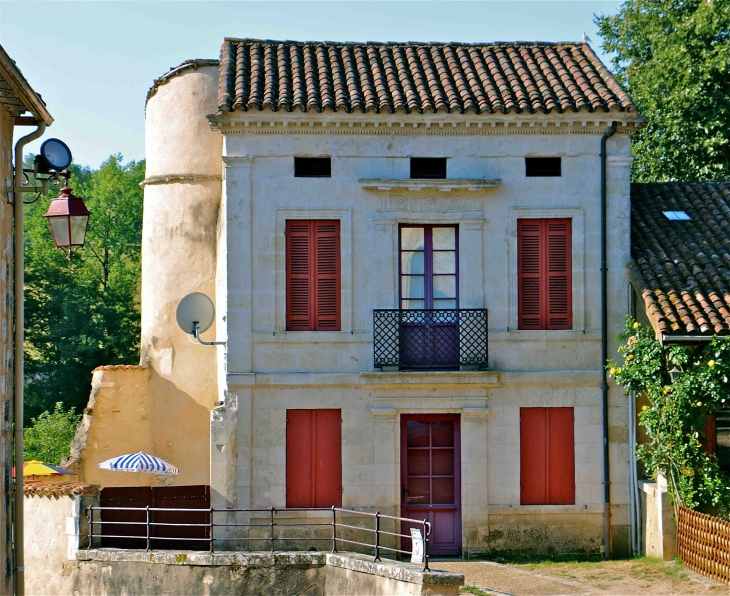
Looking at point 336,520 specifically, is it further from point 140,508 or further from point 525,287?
point 525,287

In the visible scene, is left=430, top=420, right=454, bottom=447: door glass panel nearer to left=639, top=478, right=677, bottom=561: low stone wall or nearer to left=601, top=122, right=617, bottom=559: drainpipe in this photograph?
left=601, top=122, right=617, bottom=559: drainpipe

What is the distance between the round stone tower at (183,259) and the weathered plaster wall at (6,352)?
9.08 metres

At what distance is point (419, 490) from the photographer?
18.6 metres

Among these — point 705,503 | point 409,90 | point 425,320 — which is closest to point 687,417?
point 705,503

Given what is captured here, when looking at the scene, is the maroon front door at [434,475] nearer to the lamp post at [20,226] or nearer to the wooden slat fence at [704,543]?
the wooden slat fence at [704,543]

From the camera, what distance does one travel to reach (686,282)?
18109 mm

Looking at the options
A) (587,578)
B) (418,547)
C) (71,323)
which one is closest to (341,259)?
(418,547)

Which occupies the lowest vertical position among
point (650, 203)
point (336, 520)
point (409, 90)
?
point (336, 520)

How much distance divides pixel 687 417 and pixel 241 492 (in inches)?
286

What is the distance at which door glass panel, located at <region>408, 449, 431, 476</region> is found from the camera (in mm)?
18656

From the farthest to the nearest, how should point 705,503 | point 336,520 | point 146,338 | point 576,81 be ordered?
1. point 146,338
2. point 576,81
3. point 336,520
4. point 705,503

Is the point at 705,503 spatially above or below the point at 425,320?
below

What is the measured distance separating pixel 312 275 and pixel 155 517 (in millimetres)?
4819

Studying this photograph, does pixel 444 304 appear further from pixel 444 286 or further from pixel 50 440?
pixel 50 440
